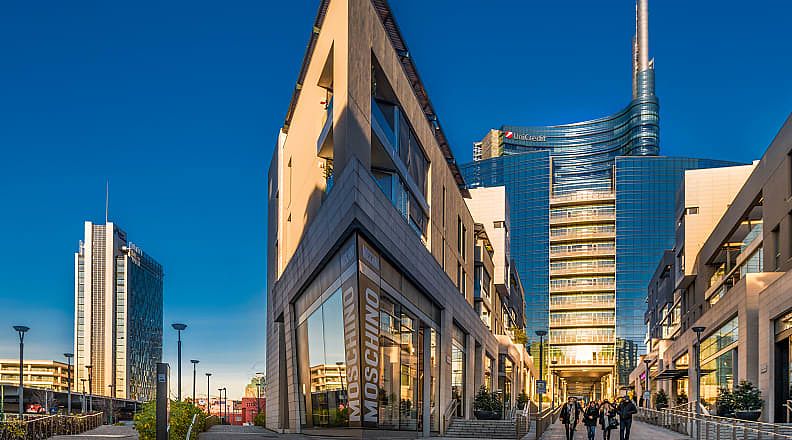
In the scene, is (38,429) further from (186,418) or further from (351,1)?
(351,1)

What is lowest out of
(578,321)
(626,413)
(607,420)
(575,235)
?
(578,321)

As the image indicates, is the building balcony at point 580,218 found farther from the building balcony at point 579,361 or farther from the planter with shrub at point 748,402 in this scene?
the planter with shrub at point 748,402

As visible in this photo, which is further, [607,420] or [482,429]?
[482,429]

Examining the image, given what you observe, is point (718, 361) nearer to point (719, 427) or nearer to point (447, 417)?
point (447, 417)

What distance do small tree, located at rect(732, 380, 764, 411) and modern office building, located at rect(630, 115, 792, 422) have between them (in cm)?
31

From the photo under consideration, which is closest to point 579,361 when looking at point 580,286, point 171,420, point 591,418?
point 580,286

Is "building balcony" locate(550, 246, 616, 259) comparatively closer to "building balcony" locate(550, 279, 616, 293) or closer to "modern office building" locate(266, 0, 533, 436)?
"building balcony" locate(550, 279, 616, 293)

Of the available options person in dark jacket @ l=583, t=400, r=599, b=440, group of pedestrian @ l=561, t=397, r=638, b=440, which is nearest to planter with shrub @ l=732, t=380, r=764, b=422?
group of pedestrian @ l=561, t=397, r=638, b=440

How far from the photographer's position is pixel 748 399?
35031 millimetres

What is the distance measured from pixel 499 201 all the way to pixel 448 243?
117ft

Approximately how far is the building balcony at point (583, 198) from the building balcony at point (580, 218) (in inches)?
80.6

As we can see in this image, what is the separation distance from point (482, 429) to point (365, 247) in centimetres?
1634

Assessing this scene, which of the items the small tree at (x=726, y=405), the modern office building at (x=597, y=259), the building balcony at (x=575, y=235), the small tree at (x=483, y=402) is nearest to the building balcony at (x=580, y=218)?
the modern office building at (x=597, y=259)

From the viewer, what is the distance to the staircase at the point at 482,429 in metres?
38.7
